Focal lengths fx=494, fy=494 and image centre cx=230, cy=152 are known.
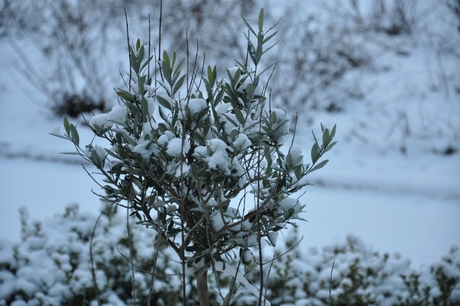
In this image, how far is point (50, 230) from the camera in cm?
270

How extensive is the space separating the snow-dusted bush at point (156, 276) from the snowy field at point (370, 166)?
1.89ft

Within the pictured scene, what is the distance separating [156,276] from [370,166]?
9.78ft

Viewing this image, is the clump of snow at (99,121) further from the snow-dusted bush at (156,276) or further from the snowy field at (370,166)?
the snowy field at (370,166)

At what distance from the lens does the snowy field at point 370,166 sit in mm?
3512

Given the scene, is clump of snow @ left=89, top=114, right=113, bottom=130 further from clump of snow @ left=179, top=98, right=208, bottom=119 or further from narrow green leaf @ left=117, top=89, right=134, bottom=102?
clump of snow @ left=179, top=98, right=208, bottom=119

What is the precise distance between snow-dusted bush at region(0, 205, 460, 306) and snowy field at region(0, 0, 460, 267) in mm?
577

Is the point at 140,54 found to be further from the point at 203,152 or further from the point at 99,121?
the point at 203,152

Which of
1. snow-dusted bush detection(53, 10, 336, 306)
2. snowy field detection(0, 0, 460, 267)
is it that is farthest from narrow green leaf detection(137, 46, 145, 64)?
snowy field detection(0, 0, 460, 267)

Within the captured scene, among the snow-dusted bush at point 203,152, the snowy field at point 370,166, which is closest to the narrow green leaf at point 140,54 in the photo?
the snow-dusted bush at point 203,152

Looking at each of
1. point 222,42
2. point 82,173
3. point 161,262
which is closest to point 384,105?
point 222,42

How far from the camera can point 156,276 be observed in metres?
2.09

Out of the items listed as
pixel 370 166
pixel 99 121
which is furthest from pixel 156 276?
pixel 370 166

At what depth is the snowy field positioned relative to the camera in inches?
138

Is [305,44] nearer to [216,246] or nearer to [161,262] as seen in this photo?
[161,262]
